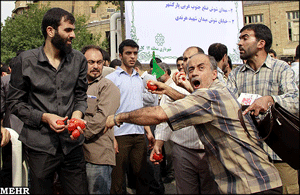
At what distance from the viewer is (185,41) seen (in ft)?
35.6

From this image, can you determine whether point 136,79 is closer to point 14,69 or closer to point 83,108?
point 83,108

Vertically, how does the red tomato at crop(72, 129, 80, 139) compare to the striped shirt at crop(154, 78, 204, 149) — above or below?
above

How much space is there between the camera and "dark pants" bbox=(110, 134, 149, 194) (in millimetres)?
4023

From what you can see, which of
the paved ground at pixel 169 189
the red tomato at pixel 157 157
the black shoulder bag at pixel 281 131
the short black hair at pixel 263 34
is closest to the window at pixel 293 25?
the paved ground at pixel 169 189

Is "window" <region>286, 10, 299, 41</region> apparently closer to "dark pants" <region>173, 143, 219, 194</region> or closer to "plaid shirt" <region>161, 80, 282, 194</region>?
"dark pants" <region>173, 143, 219, 194</region>

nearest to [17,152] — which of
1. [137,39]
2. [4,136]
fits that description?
[4,136]

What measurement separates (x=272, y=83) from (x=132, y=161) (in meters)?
2.23

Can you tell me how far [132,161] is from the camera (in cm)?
429

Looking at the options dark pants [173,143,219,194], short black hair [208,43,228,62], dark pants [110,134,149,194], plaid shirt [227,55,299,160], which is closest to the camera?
plaid shirt [227,55,299,160]

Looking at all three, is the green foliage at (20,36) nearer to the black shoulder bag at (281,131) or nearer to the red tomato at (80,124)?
the red tomato at (80,124)

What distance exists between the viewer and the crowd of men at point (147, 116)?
2.29 meters

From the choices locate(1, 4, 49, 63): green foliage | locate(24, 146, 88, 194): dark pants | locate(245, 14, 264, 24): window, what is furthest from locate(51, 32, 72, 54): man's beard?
locate(245, 14, 264, 24): window

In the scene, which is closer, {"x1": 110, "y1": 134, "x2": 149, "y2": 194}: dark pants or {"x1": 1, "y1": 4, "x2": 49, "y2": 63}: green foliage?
{"x1": 110, "y1": 134, "x2": 149, "y2": 194}: dark pants

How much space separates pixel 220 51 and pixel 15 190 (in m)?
3.41
